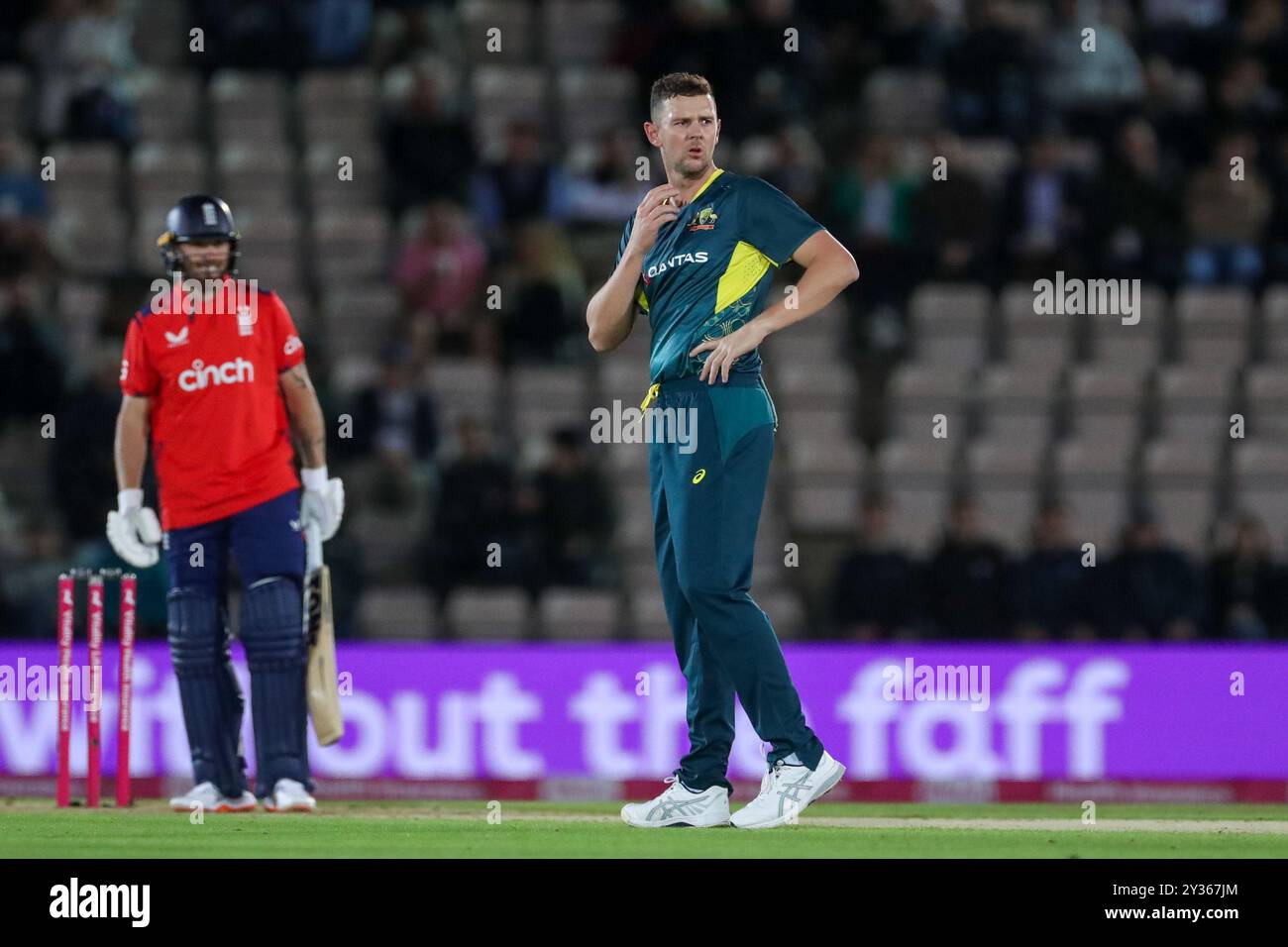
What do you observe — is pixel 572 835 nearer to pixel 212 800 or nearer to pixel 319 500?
pixel 212 800

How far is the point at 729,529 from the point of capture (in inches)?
289

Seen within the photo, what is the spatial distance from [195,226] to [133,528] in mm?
1233

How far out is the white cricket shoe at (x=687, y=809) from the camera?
24.8 feet

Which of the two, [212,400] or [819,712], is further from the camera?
[819,712]

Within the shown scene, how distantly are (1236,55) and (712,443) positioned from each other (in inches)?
435

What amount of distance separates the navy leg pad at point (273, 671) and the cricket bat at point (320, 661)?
115 millimetres

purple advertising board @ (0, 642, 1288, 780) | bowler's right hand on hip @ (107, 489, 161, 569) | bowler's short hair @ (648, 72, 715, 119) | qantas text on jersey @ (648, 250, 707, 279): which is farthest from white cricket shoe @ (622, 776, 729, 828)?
purple advertising board @ (0, 642, 1288, 780)

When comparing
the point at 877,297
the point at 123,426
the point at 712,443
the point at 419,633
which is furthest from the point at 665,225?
the point at 877,297

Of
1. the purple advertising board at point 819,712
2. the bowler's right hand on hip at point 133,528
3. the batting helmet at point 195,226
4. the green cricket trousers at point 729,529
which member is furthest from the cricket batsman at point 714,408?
the purple advertising board at point 819,712

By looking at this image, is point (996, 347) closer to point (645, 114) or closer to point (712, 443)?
point (645, 114)

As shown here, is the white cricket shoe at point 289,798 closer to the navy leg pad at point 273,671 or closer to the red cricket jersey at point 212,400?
the navy leg pad at point 273,671

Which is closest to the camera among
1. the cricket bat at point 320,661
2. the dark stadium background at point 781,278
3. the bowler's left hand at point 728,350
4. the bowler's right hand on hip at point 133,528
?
the bowler's left hand at point 728,350

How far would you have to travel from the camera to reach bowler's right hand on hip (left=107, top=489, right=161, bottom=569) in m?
8.88

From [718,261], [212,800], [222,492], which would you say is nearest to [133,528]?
[222,492]
